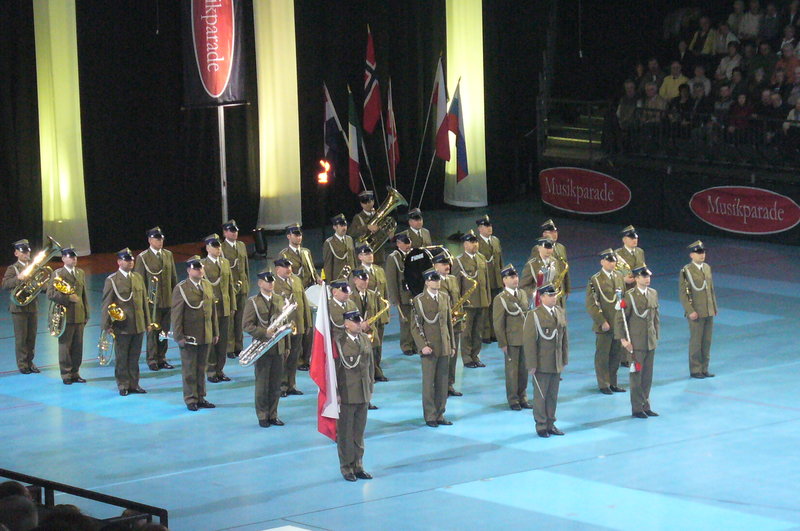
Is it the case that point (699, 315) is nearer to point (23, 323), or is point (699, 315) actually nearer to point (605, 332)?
point (605, 332)

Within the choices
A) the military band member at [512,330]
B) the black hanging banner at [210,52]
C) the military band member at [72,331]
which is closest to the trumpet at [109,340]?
the military band member at [72,331]

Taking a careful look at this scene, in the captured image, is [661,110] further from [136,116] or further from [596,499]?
[596,499]

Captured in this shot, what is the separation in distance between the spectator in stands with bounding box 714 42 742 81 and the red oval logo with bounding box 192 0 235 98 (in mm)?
9177

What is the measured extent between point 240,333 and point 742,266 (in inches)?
352

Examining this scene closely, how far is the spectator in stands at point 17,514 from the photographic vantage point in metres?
6.99

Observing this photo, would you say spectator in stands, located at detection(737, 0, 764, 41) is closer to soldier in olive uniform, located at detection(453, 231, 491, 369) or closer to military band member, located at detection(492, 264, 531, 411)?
soldier in olive uniform, located at detection(453, 231, 491, 369)

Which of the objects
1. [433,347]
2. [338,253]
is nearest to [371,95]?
[338,253]

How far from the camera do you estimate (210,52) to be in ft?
74.1

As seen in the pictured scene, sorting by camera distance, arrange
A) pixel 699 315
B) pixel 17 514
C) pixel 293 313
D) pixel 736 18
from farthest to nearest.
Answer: pixel 736 18
pixel 699 315
pixel 293 313
pixel 17 514

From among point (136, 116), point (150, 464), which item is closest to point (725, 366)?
point (150, 464)

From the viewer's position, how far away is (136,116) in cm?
2497

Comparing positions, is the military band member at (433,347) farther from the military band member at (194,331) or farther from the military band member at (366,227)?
the military band member at (366,227)

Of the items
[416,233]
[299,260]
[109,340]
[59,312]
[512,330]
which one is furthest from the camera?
[416,233]

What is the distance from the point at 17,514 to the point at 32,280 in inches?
412
